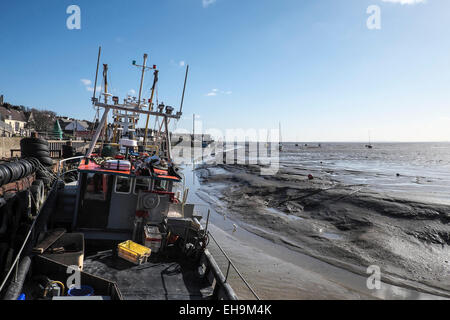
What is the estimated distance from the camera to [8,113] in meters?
59.3

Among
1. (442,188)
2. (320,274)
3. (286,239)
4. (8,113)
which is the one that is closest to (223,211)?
(286,239)

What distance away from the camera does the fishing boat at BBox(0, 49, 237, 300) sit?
6824 mm

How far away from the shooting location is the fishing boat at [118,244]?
682 centimetres

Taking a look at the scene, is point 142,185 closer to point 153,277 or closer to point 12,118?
point 153,277

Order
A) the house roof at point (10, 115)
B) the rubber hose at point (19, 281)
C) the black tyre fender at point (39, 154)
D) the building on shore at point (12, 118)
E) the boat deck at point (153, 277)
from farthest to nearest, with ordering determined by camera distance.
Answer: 1. the house roof at point (10, 115)
2. the building on shore at point (12, 118)
3. the black tyre fender at point (39, 154)
4. the boat deck at point (153, 277)
5. the rubber hose at point (19, 281)

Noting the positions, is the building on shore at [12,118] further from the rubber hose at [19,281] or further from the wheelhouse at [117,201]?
the rubber hose at [19,281]

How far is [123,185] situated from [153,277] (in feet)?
12.9

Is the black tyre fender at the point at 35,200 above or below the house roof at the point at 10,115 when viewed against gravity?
below

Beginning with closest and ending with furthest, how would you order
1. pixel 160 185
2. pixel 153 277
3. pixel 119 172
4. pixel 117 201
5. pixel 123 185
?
pixel 153 277, pixel 119 172, pixel 117 201, pixel 123 185, pixel 160 185

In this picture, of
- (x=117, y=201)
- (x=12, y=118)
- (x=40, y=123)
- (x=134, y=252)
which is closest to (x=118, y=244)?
(x=134, y=252)

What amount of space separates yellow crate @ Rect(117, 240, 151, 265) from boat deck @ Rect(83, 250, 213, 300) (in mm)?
166

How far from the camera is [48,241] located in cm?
802

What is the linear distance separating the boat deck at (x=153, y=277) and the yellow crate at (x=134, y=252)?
166 mm

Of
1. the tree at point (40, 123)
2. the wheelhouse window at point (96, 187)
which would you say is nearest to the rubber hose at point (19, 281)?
the wheelhouse window at point (96, 187)
